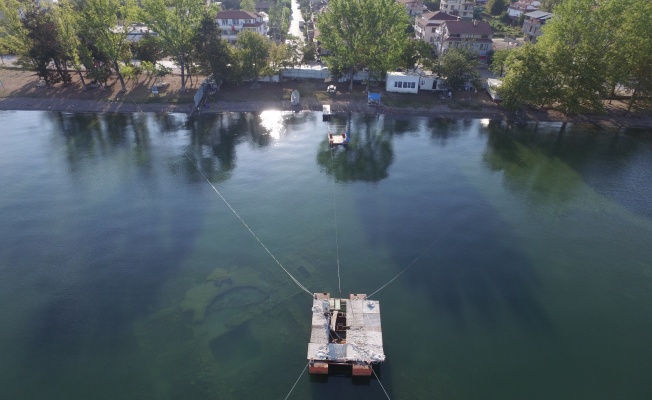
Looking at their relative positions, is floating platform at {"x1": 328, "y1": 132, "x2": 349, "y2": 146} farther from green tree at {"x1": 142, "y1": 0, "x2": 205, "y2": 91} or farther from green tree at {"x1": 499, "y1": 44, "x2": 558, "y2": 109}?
green tree at {"x1": 142, "y1": 0, "x2": 205, "y2": 91}

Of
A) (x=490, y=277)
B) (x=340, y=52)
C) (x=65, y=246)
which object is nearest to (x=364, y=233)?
(x=490, y=277)

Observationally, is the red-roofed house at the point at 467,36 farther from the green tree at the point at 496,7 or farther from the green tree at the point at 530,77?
the green tree at the point at 496,7

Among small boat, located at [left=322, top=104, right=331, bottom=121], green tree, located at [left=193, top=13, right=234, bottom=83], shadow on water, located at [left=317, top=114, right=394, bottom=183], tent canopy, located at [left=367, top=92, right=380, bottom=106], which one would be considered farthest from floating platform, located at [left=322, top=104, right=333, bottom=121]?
green tree, located at [left=193, top=13, right=234, bottom=83]

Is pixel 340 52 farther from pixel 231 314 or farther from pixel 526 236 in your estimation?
pixel 231 314

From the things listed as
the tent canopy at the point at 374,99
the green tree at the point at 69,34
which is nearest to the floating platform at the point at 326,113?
the tent canopy at the point at 374,99

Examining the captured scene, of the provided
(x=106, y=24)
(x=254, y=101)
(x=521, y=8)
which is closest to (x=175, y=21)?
(x=106, y=24)

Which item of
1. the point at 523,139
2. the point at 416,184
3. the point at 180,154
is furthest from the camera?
the point at 523,139

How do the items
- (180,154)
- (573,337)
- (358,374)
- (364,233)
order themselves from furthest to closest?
(180,154) → (364,233) → (573,337) → (358,374)
